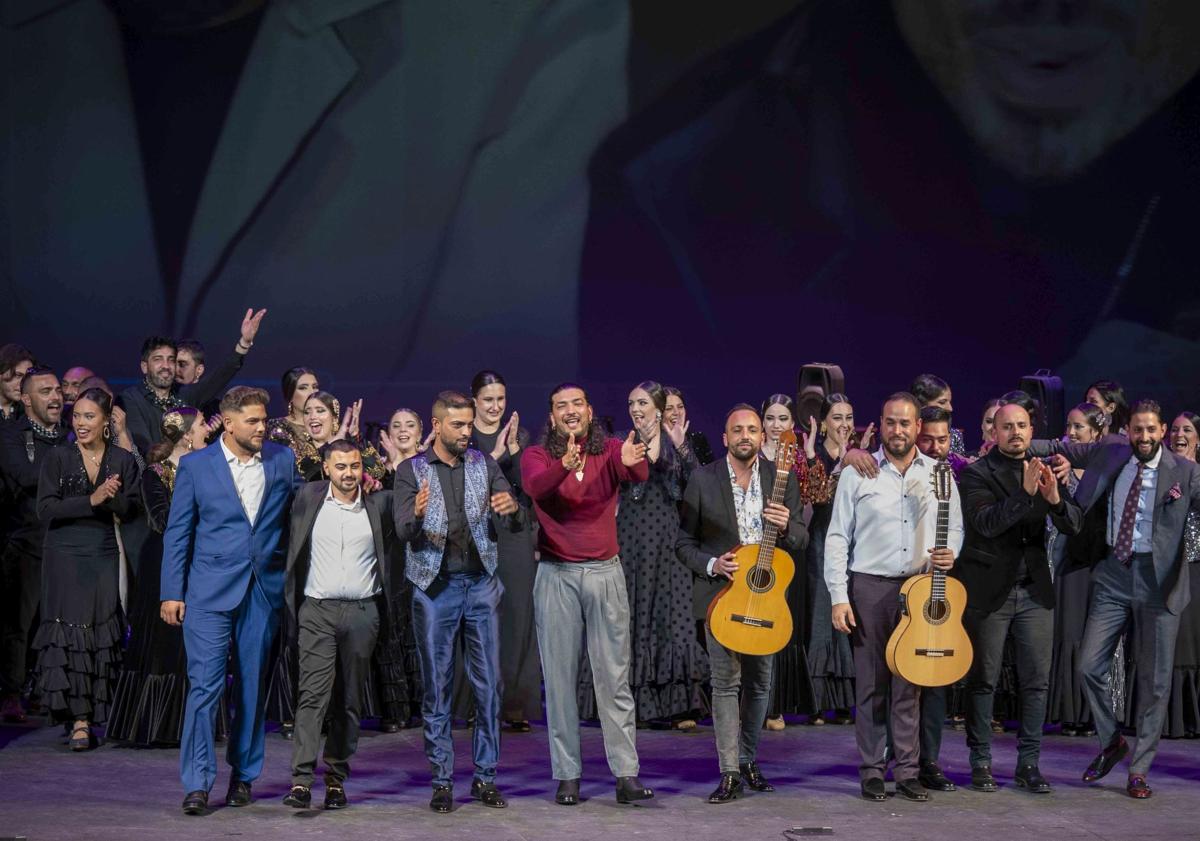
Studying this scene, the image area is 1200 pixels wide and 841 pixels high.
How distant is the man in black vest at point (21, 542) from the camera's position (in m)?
7.48

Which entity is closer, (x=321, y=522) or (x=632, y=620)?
(x=321, y=522)

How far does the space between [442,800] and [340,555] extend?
1.00 meters

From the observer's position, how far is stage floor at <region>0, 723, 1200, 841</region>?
5516mm

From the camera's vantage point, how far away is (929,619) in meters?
5.96

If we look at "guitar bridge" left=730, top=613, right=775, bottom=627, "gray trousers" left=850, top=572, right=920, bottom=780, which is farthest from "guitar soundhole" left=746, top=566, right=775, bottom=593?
"gray trousers" left=850, top=572, right=920, bottom=780

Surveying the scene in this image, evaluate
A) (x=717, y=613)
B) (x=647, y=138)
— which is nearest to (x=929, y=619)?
(x=717, y=613)

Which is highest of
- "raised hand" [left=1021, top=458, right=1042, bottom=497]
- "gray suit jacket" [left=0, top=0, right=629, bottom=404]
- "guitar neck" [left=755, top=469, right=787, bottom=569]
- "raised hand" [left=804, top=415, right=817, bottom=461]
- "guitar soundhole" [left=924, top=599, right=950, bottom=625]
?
"gray suit jacket" [left=0, top=0, right=629, bottom=404]

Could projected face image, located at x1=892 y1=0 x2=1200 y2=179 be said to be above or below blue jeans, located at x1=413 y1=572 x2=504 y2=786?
above

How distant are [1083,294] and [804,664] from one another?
163 inches

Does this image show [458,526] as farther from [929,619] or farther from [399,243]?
[399,243]

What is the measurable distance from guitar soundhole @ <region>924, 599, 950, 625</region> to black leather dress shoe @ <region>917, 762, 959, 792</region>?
658 millimetres

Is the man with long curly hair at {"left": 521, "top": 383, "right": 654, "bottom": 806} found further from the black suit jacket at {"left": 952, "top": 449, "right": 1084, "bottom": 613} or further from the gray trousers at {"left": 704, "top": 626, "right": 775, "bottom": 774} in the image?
the black suit jacket at {"left": 952, "top": 449, "right": 1084, "bottom": 613}

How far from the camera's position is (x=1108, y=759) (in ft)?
20.8

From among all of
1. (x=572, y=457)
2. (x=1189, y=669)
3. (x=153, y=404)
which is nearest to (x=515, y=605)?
(x=572, y=457)
